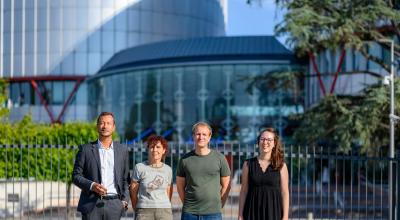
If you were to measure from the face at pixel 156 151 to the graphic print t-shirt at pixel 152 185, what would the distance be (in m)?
0.14

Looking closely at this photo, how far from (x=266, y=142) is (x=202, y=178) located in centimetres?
79

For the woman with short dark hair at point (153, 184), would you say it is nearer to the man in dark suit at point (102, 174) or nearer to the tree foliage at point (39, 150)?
the man in dark suit at point (102, 174)

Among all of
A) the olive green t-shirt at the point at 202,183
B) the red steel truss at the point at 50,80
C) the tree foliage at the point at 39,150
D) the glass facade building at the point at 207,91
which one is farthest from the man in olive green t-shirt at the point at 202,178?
the red steel truss at the point at 50,80

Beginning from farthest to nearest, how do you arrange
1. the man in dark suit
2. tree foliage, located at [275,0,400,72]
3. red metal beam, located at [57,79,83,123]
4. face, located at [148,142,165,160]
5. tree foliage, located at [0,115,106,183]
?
1. red metal beam, located at [57,79,83,123]
2. tree foliage, located at [0,115,106,183]
3. tree foliage, located at [275,0,400,72]
4. face, located at [148,142,165,160]
5. the man in dark suit

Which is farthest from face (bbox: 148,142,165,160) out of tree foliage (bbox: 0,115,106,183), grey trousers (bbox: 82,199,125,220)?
tree foliage (bbox: 0,115,106,183)

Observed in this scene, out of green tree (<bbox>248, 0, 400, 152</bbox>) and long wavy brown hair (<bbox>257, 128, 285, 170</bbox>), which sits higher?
green tree (<bbox>248, 0, 400, 152</bbox>)

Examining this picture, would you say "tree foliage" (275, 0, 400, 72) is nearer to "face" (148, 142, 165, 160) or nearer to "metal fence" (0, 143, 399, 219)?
"metal fence" (0, 143, 399, 219)

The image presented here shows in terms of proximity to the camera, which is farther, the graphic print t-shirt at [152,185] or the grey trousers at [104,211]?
the graphic print t-shirt at [152,185]

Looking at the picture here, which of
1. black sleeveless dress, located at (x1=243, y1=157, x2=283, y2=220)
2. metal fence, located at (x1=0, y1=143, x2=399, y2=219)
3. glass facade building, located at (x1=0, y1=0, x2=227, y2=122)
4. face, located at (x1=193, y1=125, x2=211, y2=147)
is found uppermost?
glass facade building, located at (x1=0, y1=0, x2=227, y2=122)

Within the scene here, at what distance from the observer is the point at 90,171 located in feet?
24.9

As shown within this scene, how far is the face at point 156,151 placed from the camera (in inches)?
302

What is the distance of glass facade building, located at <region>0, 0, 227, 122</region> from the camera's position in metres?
65.0

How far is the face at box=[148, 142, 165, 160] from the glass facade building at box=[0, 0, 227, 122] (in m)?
57.8

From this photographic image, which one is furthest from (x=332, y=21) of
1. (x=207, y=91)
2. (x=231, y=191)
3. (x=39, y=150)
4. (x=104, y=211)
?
(x=207, y=91)
